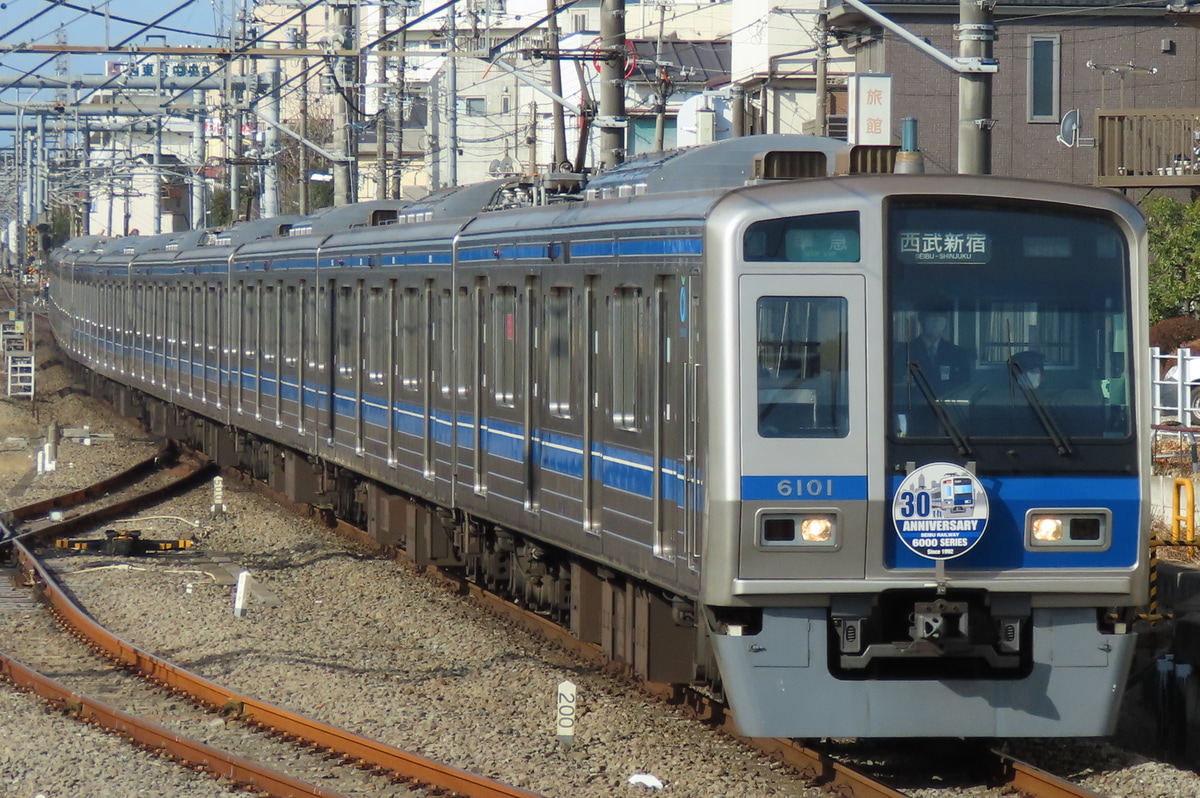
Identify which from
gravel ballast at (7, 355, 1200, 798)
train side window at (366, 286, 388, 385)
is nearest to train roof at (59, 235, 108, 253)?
gravel ballast at (7, 355, 1200, 798)

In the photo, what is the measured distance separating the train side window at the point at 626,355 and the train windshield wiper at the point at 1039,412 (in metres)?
1.79

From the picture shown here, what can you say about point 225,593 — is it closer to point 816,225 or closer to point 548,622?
point 548,622

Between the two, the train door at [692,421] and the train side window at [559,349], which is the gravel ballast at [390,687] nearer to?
the train door at [692,421]

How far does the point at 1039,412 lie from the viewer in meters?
7.14

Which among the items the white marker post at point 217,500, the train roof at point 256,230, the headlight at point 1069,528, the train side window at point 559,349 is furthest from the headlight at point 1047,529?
the train roof at point 256,230

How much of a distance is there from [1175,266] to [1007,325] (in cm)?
1511

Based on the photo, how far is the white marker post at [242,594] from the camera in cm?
1199

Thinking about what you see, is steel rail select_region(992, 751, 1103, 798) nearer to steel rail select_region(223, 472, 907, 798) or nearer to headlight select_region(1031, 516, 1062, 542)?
steel rail select_region(223, 472, 907, 798)

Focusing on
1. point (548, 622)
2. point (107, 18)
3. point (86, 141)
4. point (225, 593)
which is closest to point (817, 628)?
point (548, 622)

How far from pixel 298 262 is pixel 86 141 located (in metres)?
42.8

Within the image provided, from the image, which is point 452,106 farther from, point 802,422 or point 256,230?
point 802,422

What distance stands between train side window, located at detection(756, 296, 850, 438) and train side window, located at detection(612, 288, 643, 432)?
1.21m

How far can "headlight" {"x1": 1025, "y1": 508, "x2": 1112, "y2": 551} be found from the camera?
714 cm

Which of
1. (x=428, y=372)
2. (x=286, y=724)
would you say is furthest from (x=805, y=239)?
(x=428, y=372)
